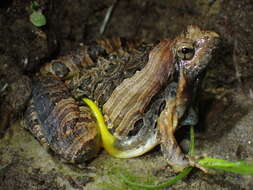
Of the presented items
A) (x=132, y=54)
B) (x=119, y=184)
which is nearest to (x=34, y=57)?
(x=132, y=54)

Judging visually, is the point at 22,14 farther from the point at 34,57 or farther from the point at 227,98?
the point at 227,98

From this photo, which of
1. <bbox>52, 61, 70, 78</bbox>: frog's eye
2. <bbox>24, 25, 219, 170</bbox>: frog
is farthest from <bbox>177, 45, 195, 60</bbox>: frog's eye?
<bbox>52, 61, 70, 78</bbox>: frog's eye

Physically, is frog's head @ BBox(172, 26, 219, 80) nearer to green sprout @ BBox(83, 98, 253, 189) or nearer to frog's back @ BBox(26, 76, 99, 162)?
green sprout @ BBox(83, 98, 253, 189)

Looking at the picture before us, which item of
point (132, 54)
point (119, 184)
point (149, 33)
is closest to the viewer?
point (119, 184)

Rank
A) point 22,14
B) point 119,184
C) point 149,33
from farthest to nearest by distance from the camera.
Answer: point 149,33, point 22,14, point 119,184

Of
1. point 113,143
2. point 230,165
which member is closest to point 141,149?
point 113,143

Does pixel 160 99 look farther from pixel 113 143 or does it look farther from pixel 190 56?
pixel 113 143
